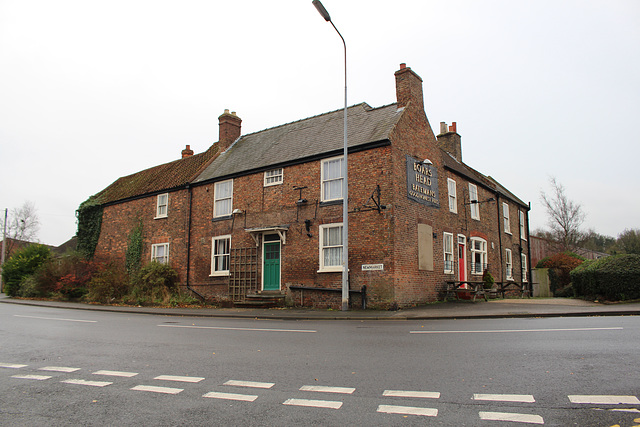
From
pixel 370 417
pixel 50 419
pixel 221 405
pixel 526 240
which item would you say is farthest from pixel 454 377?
pixel 526 240

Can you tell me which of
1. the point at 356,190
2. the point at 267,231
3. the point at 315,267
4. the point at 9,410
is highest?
the point at 356,190

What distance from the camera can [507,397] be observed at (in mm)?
4707

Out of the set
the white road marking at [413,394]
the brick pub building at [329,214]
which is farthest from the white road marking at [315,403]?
the brick pub building at [329,214]

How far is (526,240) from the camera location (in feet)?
102

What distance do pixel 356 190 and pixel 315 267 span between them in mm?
3546

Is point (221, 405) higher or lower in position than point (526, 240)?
lower

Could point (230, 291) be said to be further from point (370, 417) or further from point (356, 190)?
point (370, 417)

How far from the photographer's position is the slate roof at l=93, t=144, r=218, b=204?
2625 cm

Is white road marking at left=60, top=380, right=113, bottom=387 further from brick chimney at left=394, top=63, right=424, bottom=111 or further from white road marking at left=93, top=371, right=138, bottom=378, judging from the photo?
brick chimney at left=394, top=63, right=424, bottom=111

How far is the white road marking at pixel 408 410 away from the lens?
4360 millimetres

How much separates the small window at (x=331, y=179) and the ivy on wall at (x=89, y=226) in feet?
61.9

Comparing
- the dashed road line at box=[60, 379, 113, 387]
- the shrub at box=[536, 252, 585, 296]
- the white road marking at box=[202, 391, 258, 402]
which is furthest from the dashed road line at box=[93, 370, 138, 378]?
the shrub at box=[536, 252, 585, 296]

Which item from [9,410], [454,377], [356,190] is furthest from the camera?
[356,190]

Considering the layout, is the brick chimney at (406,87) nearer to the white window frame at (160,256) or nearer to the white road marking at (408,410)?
the white window frame at (160,256)
